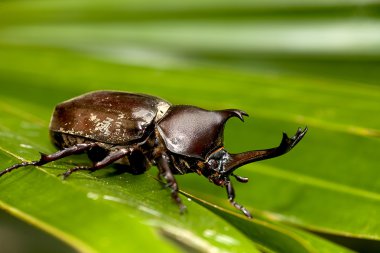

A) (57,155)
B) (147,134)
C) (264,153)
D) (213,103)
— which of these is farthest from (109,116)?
(213,103)

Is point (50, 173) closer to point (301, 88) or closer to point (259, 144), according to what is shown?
point (259, 144)

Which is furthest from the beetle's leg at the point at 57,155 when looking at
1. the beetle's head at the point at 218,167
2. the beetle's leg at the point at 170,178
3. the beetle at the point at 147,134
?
the beetle's head at the point at 218,167

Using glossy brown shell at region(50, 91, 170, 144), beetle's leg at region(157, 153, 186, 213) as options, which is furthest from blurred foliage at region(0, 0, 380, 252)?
glossy brown shell at region(50, 91, 170, 144)

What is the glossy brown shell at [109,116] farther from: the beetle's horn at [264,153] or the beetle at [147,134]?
the beetle's horn at [264,153]

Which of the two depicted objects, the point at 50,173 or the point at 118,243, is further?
the point at 50,173

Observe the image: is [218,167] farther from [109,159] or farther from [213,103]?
[213,103]

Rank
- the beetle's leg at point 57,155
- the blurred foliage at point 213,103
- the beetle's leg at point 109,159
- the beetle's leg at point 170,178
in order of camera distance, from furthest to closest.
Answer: the beetle's leg at point 109,159, the beetle's leg at point 57,155, the beetle's leg at point 170,178, the blurred foliage at point 213,103

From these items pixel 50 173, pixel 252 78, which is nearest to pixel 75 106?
pixel 50 173
